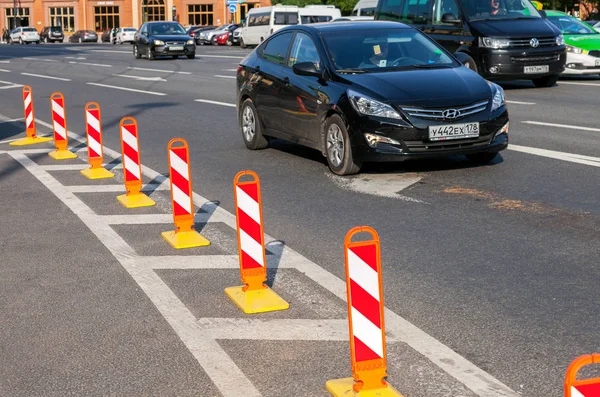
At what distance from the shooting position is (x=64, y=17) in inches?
4058

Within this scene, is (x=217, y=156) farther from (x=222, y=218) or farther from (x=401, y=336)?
(x=401, y=336)

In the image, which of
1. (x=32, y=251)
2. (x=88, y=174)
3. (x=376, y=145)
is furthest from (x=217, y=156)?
(x=32, y=251)

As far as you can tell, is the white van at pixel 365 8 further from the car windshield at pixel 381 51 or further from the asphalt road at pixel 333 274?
the car windshield at pixel 381 51

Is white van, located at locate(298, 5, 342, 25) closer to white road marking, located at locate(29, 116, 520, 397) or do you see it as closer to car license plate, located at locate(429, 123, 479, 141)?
car license plate, located at locate(429, 123, 479, 141)

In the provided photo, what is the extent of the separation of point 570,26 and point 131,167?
56.3ft

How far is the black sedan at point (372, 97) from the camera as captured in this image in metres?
10.1

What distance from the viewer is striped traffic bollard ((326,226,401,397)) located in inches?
164

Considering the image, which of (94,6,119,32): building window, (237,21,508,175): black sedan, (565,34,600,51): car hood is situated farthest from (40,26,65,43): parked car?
(237,21,508,175): black sedan

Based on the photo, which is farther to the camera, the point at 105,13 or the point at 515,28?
the point at 105,13

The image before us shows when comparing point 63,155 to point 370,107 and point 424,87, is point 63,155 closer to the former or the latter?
point 370,107

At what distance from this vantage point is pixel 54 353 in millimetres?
5207

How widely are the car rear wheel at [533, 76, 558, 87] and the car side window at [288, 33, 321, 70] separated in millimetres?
10669

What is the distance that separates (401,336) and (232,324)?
969 millimetres

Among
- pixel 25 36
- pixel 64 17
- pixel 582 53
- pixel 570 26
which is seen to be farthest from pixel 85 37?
pixel 582 53
